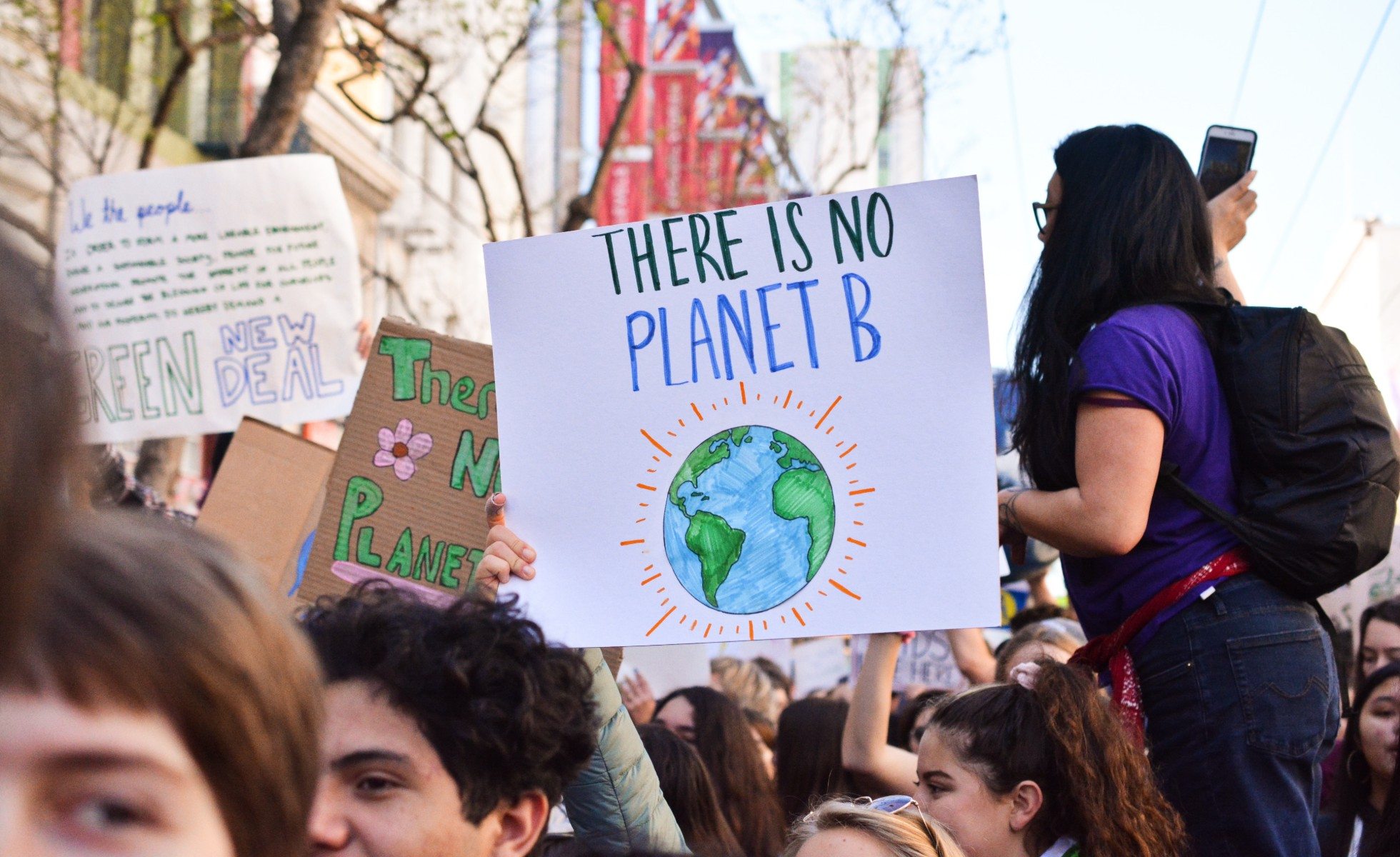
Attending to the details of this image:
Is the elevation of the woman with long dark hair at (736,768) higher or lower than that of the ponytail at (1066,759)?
lower

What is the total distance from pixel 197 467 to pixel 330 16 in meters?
9.58

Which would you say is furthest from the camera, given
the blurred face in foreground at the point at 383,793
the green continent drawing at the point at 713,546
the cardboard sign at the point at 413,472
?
the cardboard sign at the point at 413,472

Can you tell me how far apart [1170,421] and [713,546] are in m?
0.77

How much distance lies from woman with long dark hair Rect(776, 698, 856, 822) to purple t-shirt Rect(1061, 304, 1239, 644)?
6.97ft

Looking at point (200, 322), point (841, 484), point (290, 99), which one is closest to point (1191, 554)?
point (841, 484)

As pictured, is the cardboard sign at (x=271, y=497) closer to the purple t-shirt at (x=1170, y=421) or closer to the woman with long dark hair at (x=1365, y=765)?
the purple t-shirt at (x=1170, y=421)

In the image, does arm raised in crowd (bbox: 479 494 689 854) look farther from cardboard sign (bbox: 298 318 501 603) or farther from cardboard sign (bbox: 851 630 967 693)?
cardboard sign (bbox: 851 630 967 693)

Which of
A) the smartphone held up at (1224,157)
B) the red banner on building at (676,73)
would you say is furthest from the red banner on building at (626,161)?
the smartphone held up at (1224,157)

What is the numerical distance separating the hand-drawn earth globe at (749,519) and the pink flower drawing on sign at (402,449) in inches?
29.6

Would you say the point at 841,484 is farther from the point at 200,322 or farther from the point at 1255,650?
the point at 200,322

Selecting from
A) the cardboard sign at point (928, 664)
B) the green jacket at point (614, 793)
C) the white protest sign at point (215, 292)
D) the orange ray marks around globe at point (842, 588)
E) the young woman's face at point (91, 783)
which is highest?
the white protest sign at point (215, 292)

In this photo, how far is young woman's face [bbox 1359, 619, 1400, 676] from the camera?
4.51 m

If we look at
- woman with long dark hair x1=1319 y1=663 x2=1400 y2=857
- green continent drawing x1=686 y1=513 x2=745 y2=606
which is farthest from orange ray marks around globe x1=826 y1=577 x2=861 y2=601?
woman with long dark hair x1=1319 y1=663 x2=1400 y2=857

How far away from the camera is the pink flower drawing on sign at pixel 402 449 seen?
121 inches
